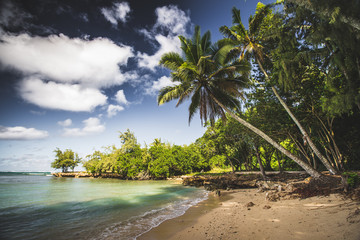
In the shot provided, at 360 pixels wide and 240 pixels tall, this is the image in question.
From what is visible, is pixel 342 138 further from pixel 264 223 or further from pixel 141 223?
pixel 141 223

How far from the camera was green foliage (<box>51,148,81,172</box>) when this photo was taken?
54719 mm

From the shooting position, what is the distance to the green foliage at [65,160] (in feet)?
180

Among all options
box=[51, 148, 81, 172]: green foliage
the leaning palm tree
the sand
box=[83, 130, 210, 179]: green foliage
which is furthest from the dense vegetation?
box=[51, 148, 81, 172]: green foliage

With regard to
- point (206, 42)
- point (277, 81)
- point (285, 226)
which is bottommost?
point (285, 226)

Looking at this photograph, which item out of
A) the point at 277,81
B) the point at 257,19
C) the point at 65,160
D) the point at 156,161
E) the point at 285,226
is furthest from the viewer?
the point at 65,160

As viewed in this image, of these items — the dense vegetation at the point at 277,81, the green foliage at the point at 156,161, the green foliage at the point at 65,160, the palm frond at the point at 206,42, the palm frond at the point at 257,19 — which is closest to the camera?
the dense vegetation at the point at 277,81

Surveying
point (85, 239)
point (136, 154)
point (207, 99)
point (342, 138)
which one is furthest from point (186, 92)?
point (136, 154)

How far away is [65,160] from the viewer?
179ft

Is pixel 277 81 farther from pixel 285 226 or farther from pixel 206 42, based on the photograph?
pixel 285 226

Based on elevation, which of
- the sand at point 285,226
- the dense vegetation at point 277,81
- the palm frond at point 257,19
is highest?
the palm frond at point 257,19

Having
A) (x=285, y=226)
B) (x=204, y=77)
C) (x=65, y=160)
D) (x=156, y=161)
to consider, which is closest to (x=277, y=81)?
(x=204, y=77)

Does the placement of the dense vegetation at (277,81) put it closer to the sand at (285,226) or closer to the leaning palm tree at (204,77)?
the leaning palm tree at (204,77)

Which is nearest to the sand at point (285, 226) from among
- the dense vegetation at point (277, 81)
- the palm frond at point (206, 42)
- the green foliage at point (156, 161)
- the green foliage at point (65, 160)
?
the dense vegetation at point (277, 81)

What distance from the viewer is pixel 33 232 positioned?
4.82 m
